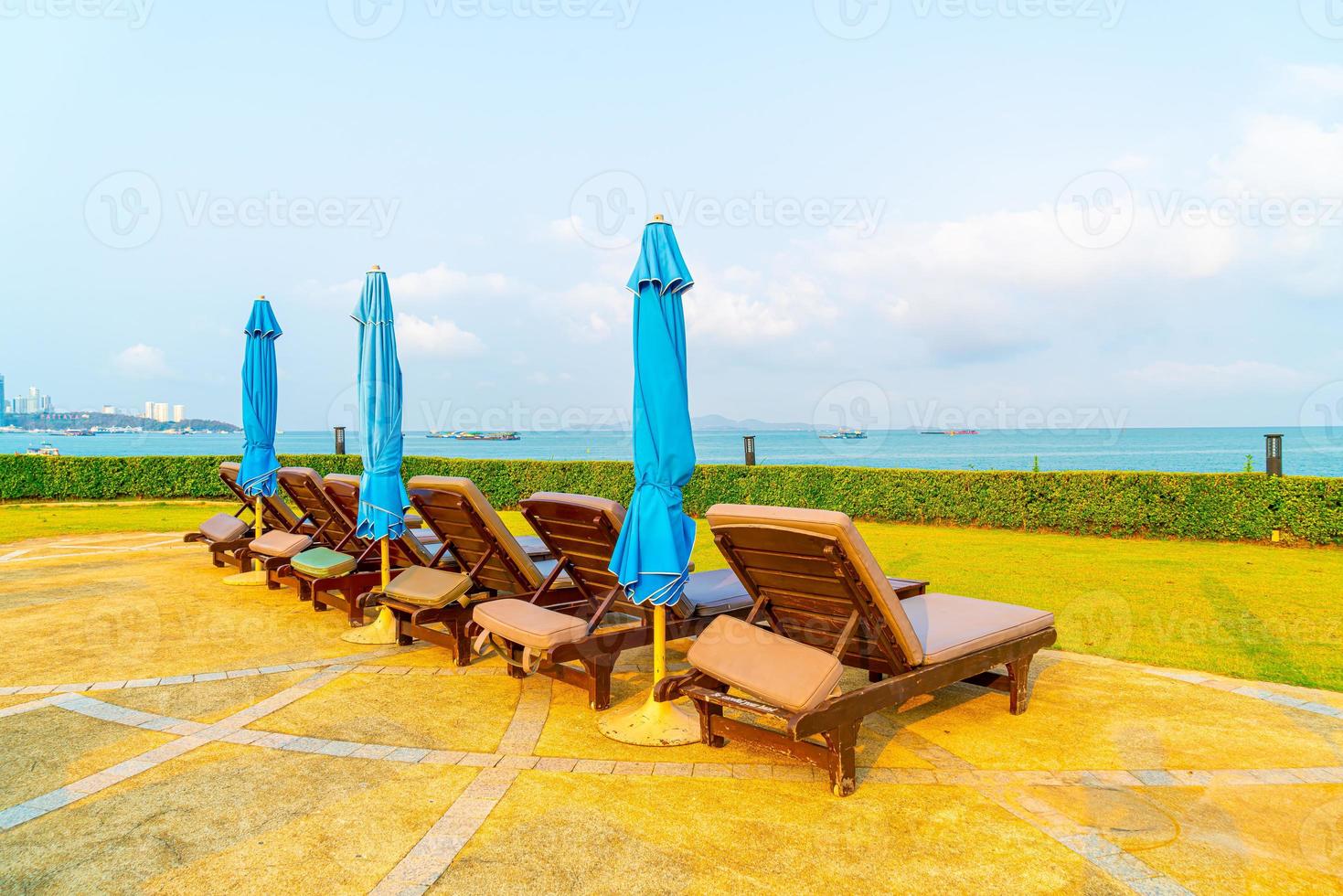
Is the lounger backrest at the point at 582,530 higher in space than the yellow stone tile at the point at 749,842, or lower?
higher

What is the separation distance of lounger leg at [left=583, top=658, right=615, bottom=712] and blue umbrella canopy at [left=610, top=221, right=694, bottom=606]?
553 mm

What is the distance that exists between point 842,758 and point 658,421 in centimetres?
204

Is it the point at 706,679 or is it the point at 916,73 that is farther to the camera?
the point at 916,73

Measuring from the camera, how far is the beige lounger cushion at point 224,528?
960 centimetres

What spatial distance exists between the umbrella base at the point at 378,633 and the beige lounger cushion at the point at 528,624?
1734 mm

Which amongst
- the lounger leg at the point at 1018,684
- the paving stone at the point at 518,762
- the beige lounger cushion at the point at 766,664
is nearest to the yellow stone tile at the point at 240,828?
the paving stone at the point at 518,762

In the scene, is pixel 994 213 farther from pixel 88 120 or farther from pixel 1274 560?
pixel 88 120

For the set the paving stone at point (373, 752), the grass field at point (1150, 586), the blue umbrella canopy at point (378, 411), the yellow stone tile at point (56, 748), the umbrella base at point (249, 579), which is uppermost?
the blue umbrella canopy at point (378, 411)

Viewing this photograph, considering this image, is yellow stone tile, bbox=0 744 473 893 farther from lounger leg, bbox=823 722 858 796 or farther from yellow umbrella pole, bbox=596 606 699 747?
lounger leg, bbox=823 722 858 796

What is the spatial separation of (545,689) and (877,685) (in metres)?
2.43

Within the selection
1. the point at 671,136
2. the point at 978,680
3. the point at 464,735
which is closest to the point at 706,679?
the point at 464,735

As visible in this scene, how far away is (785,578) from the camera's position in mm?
4098

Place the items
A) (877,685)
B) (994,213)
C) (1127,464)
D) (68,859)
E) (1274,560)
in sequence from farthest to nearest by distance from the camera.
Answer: (1127,464) < (994,213) < (1274,560) < (877,685) < (68,859)

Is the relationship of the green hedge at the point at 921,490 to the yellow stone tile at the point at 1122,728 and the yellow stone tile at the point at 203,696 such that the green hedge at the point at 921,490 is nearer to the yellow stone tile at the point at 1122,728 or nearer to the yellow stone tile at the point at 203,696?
the yellow stone tile at the point at 1122,728
